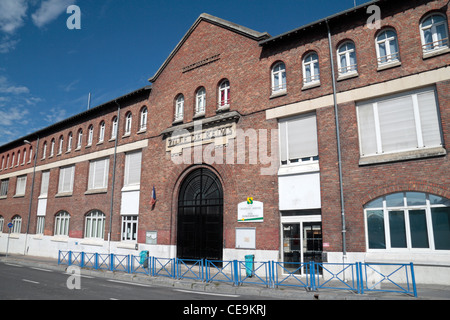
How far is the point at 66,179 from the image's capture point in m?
26.6

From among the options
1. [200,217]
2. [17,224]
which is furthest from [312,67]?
[17,224]

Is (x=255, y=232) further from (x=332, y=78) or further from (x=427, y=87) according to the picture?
(x=427, y=87)

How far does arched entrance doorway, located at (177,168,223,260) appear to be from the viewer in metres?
16.8

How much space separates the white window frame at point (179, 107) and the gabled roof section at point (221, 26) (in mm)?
2585

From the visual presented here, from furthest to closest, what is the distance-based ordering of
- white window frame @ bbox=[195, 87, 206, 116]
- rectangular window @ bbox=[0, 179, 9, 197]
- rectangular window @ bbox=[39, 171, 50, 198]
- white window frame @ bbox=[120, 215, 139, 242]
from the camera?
1. rectangular window @ bbox=[0, 179, 9, 197]
2. rectangular window @ bbox=[39, 171, 50, 198]
3. white window frame @ bbox=[120, 215, 139, 242]
4. white window frame @ bbox=[195, 87, 206, 116]

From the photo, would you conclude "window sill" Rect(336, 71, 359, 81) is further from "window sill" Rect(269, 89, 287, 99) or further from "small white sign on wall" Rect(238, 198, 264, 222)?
"small white sign on wall" Rect(238, 198, 264, 222)

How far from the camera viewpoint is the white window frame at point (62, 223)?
25.4 meters

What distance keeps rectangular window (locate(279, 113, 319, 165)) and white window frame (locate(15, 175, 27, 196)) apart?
2759 cm

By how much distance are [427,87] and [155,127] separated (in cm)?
1446

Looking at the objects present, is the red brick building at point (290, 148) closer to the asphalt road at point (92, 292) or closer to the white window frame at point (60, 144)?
the asphalt road at point (92, 292)

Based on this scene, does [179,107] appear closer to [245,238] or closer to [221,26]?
[221,26]

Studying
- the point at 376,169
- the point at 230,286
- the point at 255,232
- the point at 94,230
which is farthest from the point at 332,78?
the point at 94,230

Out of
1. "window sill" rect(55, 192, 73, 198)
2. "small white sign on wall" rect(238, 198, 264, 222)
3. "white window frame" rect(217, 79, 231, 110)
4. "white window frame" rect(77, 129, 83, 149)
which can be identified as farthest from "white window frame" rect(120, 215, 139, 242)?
"white window frame" rect(77, 129, 83, 149)

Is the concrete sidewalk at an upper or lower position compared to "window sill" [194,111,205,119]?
lower
